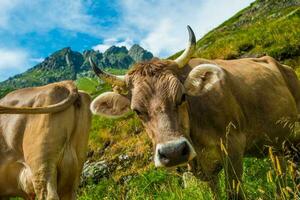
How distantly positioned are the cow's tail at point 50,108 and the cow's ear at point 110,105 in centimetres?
48

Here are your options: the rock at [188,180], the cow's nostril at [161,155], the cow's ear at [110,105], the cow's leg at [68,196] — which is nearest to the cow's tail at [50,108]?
the cow's ear at [110,105]

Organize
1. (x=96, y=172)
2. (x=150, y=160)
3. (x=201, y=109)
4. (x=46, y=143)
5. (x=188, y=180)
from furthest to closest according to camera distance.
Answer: (x=96, y=172)
(x=150, y=160)
(x=188, y=180)
(x=46, y=143)
(x=201, y=109)

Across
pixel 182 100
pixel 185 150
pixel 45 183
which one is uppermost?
pixel 182 100

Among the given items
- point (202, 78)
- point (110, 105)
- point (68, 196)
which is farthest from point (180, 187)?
point (202, 78)

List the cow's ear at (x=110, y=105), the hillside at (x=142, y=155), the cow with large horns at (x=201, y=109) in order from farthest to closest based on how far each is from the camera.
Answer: the hillside at (x=142, y=155) → the cow's ear at (x=110, y=105) → the cow with large horns at (x=201, y=109)

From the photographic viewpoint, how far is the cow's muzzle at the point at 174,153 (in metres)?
Answer: 5.83

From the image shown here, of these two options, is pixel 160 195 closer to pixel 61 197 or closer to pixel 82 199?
pixel 61 197

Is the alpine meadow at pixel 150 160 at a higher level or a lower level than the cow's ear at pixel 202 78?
lower

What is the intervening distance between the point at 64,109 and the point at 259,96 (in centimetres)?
334

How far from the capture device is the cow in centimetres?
755

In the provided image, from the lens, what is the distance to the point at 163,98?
6.55 metres

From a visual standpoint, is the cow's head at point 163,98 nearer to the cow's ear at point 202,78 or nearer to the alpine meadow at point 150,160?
the cow's ear at point 202,78

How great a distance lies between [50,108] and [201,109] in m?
2.27

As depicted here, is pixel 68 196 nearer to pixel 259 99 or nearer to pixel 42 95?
pixel 42 95
